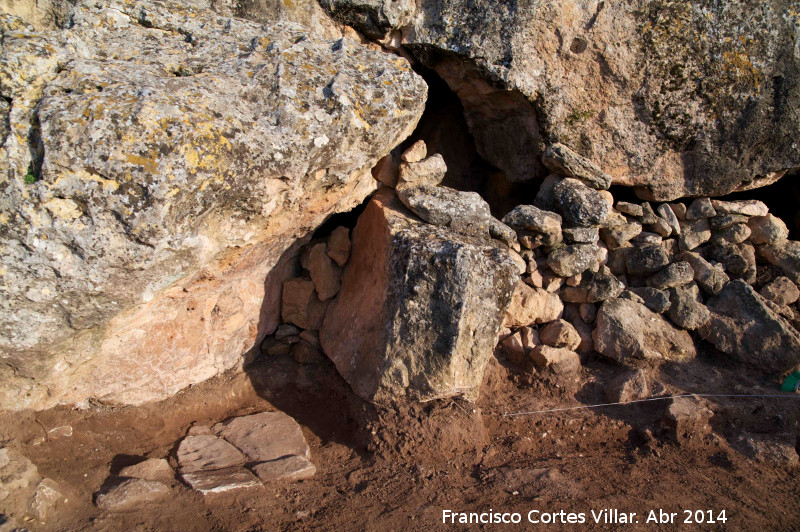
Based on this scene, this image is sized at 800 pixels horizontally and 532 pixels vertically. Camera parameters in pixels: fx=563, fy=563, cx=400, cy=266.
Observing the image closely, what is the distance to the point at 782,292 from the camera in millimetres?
4438

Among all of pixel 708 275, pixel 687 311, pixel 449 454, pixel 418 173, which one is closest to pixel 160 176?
pixel 418 173

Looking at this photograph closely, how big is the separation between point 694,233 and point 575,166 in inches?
47.2

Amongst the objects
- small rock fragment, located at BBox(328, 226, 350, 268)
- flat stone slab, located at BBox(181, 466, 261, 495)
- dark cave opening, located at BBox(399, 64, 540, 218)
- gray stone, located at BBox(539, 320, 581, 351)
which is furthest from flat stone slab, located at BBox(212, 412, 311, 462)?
dark cave opening, located at BBox(399, 64, 540, 218)

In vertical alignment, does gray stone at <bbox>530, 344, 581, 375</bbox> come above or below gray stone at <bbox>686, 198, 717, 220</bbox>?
below

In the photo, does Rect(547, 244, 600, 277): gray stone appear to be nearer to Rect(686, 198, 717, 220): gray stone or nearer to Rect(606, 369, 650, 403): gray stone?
Rect(606, 369, 650, 403): gray stone

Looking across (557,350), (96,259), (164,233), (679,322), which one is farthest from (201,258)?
(679,322)

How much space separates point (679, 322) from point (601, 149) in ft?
4.77

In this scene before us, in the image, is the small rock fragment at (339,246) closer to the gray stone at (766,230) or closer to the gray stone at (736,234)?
the gray stone at (736,234)

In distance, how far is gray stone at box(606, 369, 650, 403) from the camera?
12.6 ft

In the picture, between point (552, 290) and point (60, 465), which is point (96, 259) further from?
point (552, 290)

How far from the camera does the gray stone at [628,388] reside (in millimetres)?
3852

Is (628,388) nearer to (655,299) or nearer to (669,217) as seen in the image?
(655,299)

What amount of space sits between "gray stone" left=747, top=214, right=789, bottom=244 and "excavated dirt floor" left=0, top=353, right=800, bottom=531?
115 centimetres

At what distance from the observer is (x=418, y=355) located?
134 inches
